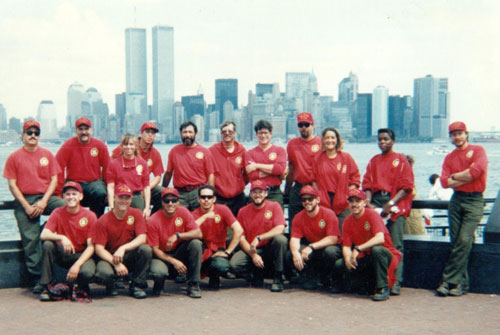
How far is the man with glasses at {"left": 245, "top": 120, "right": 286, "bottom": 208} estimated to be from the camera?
8.34 meters

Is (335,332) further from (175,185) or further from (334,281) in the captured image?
(175,185)

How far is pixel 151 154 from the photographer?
28.8ft

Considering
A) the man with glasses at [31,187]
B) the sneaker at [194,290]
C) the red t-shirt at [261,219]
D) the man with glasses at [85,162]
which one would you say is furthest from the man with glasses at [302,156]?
the man with glasses at [31,187]

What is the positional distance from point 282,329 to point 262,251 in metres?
1.91

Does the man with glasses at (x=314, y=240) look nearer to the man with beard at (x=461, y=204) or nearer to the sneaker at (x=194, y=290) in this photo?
the sneaker at (x=194, y=290)

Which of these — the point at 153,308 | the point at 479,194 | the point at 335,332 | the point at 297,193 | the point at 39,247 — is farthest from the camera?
the point at 297,193

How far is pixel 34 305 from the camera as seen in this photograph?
7023 millimetres

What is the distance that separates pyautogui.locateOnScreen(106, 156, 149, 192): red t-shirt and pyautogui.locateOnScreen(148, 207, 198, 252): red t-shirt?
0.70m

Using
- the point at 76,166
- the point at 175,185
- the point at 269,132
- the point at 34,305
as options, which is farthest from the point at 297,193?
the point at 34,305

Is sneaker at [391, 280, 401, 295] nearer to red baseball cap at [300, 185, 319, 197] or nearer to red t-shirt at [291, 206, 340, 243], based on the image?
red t-shirt at [291, 206, 340, 243]

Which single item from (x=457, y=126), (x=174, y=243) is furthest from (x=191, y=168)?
(x=457, y=126)

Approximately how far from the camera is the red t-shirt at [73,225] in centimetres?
738

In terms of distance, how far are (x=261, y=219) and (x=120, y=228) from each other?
1784mm

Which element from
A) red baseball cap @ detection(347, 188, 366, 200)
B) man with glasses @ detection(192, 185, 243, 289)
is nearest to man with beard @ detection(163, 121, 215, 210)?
man with glasses @ detection(192, 185, 243, 289)
